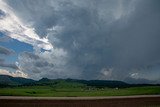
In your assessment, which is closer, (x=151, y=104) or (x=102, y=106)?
(x=102, y=106)

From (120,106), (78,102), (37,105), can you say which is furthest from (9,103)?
(120,106)

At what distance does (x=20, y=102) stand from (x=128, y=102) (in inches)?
662

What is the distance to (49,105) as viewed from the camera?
40000mm

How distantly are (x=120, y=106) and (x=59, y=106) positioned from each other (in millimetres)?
9549

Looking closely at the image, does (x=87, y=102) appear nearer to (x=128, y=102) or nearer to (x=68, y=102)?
(x=68, y=102)

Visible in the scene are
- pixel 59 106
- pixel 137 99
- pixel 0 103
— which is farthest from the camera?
pixel 137 99

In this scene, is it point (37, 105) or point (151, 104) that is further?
point (151, 104)

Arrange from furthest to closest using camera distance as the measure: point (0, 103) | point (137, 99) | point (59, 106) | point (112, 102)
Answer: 1. point (137, 99)
2. point (112, 102)
3. point (59, 106)
4. point (0, 103)

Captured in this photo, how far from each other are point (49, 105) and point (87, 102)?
546cm

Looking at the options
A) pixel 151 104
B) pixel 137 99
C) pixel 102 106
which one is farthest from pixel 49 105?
pixel 151 104

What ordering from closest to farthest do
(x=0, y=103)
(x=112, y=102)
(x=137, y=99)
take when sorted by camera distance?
(x=0, y=103) < (x=112, y=102) < (x=137, y=99)

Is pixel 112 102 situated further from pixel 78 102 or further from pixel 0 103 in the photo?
pixel 0 103

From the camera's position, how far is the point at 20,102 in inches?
1561

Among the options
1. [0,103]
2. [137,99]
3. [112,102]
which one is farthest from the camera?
[137,99]
